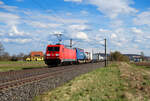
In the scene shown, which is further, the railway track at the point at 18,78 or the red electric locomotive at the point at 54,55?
the red electric locomotive at the point at 54,55

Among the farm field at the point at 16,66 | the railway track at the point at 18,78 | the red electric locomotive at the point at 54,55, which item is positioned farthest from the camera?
the red electric locomotive at the point at 54,55

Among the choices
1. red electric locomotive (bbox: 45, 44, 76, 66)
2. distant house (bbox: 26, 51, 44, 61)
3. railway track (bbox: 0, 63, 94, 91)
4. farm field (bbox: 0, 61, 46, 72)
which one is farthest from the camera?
distant house (bbox: 26, 51, 44, 61)

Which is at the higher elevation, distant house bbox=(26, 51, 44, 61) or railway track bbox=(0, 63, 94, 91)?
distant house bbox=(26, 51, 44, 61)

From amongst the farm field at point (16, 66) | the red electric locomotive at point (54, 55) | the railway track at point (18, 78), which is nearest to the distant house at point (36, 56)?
the farm field at point (16, 66)

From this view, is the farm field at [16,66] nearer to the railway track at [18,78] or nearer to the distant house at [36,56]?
the railway track at [18,78]

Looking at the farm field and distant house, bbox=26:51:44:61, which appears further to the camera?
distant house, bbox=26:51:44:61

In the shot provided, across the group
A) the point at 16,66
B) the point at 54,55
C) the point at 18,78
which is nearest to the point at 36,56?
the point at 16,66

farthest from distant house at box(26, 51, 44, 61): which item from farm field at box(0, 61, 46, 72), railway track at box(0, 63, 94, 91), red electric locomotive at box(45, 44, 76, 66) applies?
railway track at box(0, 63, 94, 91)

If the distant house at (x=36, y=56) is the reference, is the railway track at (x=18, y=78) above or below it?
below

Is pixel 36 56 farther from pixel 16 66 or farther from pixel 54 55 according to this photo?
pixel 54 55

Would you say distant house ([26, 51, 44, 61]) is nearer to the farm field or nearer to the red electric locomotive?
the farm field

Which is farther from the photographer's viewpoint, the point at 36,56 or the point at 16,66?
the point at 36,56

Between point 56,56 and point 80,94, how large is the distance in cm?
2109

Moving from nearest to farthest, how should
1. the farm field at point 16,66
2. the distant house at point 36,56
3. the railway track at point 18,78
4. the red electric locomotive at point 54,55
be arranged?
the railway track at point 18,78 < the farm field at point 16,66 < the red electric locomotive at point 54,55 < the distant house at point 36,56
